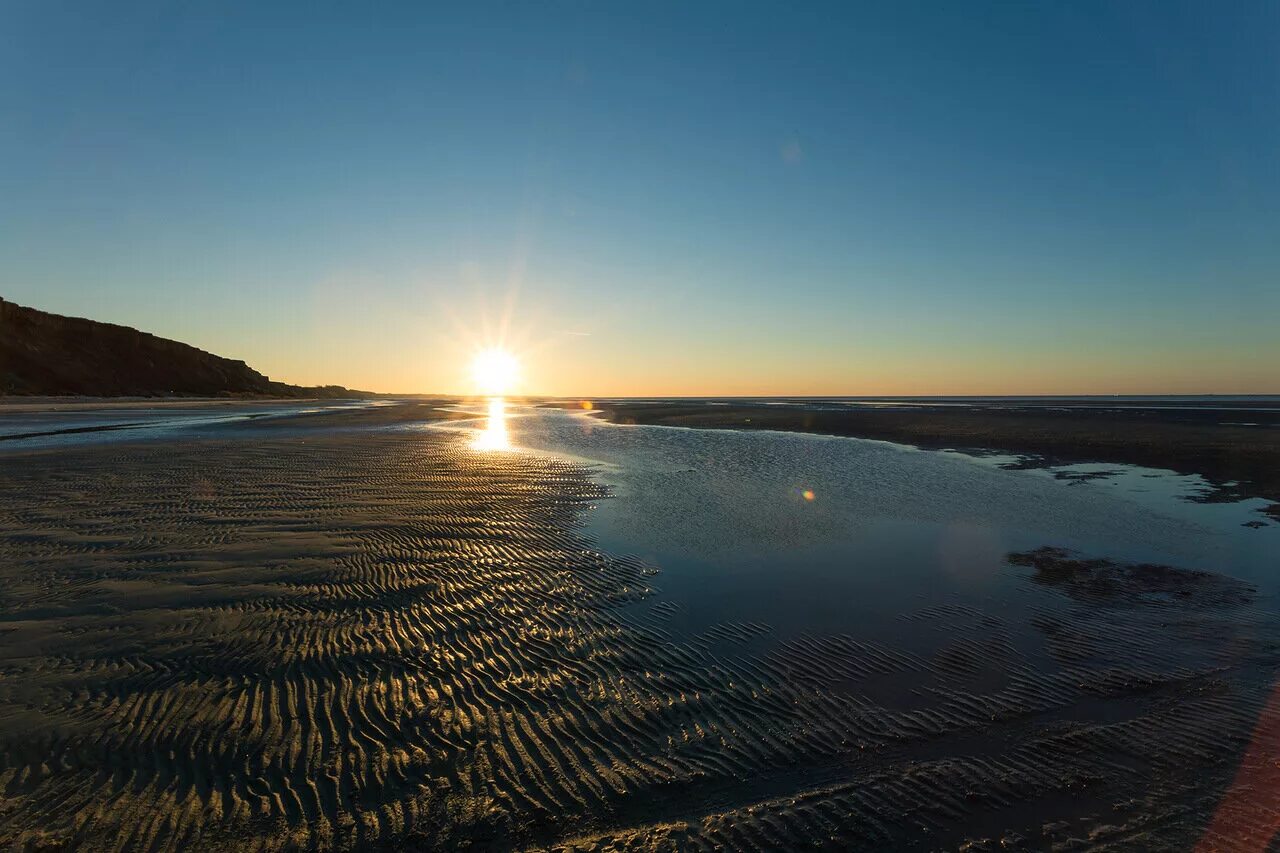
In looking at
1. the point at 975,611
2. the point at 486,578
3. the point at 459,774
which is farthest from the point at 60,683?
the point at 975,611

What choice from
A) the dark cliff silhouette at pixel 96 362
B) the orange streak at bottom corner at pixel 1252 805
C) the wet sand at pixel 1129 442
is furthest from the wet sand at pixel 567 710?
the dark cliff silhouette at pixel 96 362

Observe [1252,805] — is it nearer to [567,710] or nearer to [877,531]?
[567,710]

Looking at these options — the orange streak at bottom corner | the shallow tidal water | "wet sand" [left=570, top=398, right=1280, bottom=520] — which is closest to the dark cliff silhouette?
"wet sand" [left=570, top=398, right=1280, bottom=520]

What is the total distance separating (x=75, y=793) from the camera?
4.12 metres

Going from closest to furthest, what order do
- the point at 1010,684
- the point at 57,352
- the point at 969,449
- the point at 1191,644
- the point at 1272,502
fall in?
the point at 1010,684 → the point at 1191,644 → the point at 1272,502 → the point at 969,449 → the point at 57,352

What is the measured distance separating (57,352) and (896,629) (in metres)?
126

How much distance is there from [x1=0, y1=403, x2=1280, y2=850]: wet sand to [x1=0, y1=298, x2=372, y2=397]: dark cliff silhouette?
337 ft

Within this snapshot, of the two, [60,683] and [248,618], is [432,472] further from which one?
[60,683]

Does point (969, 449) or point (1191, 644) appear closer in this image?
point (1191, 644)

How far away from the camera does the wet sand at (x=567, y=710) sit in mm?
4055

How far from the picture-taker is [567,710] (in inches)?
218

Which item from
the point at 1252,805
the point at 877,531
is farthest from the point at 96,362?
the point at 1252,805

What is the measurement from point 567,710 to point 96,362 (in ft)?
417

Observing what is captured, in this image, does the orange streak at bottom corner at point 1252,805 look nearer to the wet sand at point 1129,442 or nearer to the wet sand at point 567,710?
the wet sand at point 567,710
